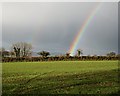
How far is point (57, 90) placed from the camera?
15.9m

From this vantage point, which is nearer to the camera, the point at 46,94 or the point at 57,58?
the point at 46,94

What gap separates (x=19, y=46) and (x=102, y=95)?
134 meters

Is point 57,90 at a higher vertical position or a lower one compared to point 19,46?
lower

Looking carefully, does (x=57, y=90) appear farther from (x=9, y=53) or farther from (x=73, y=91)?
(x=9, y=53)

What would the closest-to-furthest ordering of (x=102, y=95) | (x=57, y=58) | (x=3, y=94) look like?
(x=102, y=95)
(x=3, y=94)
(x=57, y=58)

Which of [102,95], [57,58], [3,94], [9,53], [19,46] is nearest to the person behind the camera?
[102,95]

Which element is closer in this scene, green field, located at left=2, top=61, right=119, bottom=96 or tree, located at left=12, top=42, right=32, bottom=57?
green field, located at left=2, top=61, right=119, bottom=96

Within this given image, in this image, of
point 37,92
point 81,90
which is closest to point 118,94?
point 81,90

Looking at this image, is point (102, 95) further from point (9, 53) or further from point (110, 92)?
point (9, 53)

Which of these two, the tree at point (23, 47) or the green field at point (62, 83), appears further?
the tree at point (23, 47)

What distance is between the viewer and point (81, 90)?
15.6 m

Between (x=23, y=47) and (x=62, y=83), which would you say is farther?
(x=23, y=47)

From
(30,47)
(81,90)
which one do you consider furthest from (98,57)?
(81,90)

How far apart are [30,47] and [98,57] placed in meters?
60.8
